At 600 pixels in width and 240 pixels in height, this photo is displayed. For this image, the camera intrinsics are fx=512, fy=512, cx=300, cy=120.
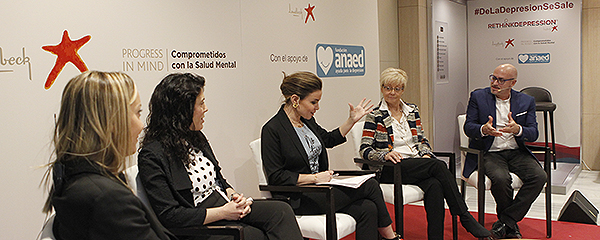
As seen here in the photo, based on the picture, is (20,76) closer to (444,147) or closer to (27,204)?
(27,204)

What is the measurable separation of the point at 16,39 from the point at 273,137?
143 centimetres

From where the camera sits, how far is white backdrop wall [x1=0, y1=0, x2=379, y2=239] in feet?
7.20

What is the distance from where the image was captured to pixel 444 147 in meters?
6.71

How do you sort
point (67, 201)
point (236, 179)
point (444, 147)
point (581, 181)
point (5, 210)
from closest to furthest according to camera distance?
point (67, 201)
point (5, 210)
point (236, 179)
point (581, 181)
point (444, 147)

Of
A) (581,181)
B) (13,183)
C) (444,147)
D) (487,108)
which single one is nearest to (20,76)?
(13,183)

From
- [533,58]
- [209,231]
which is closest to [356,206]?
[209,231]

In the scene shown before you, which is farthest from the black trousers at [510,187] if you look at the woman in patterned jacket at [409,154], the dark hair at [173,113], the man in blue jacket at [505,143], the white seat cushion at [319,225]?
the dark hair at [173,113]

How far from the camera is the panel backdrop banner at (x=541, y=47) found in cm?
652

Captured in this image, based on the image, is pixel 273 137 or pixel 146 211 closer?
pixel 146 211

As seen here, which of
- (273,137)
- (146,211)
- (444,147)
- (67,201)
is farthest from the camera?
(444,147)

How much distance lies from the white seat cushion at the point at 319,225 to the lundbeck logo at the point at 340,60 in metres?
1.52

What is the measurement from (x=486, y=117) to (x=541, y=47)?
309 cm

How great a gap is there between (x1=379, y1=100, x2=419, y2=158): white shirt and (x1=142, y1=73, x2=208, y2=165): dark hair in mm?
1852

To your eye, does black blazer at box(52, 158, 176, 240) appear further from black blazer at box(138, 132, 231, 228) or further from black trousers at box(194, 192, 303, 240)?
black trousers at box(194, 192, 303, 240)
